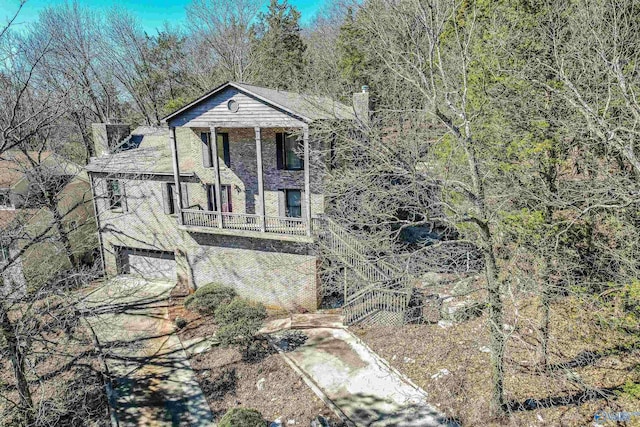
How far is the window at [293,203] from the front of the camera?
17.9 metres

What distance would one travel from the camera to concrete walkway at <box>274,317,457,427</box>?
9.67m

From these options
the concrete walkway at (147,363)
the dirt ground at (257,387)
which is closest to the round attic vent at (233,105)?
the concrete walkway at (147,363)

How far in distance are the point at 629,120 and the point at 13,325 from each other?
49.3 feet

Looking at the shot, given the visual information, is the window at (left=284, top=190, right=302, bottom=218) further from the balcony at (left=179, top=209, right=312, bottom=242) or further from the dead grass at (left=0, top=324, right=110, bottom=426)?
the dead grass at (left=0, top=324, right=110, bottom=426)

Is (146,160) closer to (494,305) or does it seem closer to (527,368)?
(494,305)

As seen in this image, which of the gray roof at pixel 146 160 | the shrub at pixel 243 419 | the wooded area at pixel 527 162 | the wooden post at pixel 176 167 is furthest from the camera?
the gray roof at pixel 146 160

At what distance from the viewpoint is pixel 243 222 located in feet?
59.2

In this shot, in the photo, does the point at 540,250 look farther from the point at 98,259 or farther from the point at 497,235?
the point at 98,259

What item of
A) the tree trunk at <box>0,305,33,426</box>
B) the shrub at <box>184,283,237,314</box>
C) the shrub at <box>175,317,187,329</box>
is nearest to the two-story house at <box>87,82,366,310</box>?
the shrub at <box>184,283,237,314</box>

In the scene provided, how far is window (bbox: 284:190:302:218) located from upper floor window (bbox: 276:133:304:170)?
119cm

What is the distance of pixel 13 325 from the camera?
30.6 ft

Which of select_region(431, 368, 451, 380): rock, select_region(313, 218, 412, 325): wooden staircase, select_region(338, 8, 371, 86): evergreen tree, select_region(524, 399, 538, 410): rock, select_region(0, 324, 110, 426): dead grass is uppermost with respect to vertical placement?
select_region(338, 8, 371, 86): evergreen tree

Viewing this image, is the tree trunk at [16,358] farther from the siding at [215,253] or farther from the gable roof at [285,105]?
the gable roof at [285,105]

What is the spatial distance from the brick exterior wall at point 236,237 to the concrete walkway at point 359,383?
347cm
